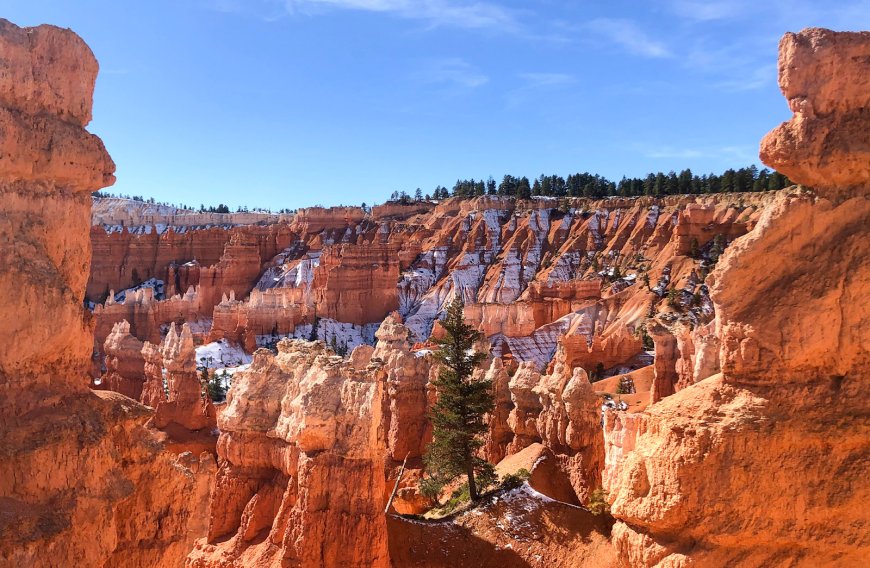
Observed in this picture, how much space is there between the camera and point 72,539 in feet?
24.6

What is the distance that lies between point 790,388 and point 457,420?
13316 mm

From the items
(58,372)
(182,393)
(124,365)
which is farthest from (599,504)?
(124,365)

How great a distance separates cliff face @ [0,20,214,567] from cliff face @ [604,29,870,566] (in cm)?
567

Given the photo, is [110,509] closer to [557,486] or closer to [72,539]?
[72,539]

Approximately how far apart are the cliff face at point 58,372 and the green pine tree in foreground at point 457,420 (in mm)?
11209

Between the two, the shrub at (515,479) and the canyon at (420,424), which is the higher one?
the canyon at (420,424)

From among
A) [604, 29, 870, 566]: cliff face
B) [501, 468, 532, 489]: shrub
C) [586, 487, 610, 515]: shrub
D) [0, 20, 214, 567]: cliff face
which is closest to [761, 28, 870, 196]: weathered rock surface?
[604, 29, 870, 566]: cliff face

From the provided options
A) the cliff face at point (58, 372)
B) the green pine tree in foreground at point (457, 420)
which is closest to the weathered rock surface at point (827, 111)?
the cliff face at point (58, 372)

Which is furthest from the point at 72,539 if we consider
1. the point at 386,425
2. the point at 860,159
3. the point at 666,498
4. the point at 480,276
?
the point at 480,276

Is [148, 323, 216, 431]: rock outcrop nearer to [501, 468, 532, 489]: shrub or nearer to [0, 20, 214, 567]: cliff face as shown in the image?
[501, 468, 532, 489]: shrub

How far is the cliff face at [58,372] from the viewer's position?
7.45m

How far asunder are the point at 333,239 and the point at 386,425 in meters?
78.8

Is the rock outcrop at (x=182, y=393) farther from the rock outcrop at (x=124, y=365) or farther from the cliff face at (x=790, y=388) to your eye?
the cliff face at (x=790, y=388)

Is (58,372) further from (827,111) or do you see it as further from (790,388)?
(827,111)
